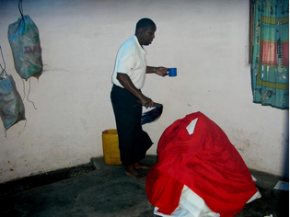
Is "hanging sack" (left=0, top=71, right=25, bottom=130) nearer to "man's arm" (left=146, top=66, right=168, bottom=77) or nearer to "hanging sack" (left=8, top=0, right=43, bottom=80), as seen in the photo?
"hanging sack" (left=8, top=0, right=43, bottom=80)

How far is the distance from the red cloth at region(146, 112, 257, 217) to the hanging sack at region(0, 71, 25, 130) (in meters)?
1.84

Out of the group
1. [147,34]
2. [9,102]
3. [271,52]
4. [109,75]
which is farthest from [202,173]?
[9,102]

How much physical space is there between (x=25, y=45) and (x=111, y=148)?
1.72 m

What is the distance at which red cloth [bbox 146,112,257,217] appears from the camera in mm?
2725

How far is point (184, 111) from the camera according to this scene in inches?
160

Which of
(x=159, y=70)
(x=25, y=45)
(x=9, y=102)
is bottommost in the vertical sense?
(x=9, y=102)

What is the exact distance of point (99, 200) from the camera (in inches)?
123

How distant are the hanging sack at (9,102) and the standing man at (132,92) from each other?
117 cm

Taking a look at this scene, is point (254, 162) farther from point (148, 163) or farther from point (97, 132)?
point (97, 132)

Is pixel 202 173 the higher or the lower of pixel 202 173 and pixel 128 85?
the lower

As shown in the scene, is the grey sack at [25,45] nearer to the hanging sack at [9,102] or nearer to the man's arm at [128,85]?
the hanging sack at [9,102]

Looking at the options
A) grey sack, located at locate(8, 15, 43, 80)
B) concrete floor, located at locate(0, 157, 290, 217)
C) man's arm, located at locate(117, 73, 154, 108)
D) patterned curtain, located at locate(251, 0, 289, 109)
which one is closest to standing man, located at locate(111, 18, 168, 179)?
man's arm, located at locate(117, 73, 154, 108)

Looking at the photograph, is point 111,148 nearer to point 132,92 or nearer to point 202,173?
point 132,92

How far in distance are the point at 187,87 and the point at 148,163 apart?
1.23 metres
